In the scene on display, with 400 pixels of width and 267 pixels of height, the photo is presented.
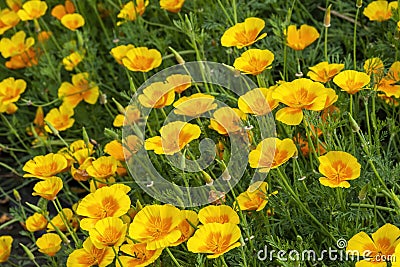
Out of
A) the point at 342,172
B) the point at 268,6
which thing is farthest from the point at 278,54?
the point at 342,172

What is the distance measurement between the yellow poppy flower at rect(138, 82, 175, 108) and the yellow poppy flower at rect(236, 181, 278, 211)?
1.15 ft

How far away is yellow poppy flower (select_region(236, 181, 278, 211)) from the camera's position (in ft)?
6.13

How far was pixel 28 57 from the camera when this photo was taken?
2852 millimetres

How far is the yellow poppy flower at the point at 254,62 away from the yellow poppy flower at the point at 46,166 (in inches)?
22.3

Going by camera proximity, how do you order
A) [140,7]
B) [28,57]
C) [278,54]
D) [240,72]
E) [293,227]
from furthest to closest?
[28,57]
[140,7]
[278,54]
[240,72]
[293,227]

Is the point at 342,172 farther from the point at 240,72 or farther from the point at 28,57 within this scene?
the point at 28,57

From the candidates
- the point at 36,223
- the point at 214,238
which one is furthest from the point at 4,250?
the point at 214,238

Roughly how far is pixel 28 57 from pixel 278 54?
40.0 inches

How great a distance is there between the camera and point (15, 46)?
2793 millimetres

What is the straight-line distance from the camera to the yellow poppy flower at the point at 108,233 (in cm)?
174

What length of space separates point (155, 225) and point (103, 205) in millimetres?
175

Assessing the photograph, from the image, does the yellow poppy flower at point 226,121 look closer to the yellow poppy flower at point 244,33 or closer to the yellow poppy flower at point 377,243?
the yellow poppy flower at point 244,33

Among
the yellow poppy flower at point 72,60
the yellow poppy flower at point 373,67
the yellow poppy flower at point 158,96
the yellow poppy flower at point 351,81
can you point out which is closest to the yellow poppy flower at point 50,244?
the yellow poppy flower at point 158,96

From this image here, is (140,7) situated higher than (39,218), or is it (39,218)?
(140,7)
